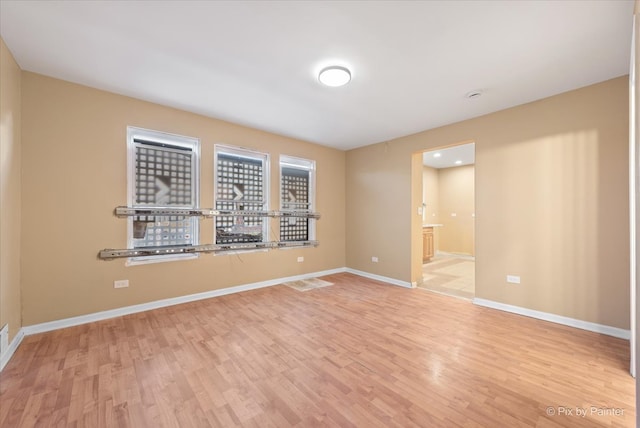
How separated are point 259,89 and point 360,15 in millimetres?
1489

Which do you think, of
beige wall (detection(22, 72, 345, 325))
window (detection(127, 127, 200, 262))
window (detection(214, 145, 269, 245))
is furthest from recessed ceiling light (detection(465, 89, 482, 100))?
window (detection(127, 127, 200, 262))

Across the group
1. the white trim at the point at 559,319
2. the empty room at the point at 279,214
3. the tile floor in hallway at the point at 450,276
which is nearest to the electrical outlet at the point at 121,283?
the empty room at the point at 279,214

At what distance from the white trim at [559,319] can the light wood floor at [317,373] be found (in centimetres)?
14

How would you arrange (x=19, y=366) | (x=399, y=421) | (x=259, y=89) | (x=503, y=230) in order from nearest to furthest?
(x=399, y=421), (x=19, y=366), (x=259, y=89), (x=503, y=230)

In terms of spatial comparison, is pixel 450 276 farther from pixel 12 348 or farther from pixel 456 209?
pixel 12 348

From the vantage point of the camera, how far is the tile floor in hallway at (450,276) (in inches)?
169

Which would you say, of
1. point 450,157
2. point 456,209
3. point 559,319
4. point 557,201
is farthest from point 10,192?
point 456,209

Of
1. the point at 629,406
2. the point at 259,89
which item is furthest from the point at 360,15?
the point at 629,406

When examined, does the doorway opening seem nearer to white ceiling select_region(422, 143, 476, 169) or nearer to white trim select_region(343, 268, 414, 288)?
white ceiling select_region(422, 143, 476, 169)

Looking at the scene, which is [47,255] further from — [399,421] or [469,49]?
[469,49]

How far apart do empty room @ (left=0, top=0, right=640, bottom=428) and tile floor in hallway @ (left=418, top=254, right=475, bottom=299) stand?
0.96ft

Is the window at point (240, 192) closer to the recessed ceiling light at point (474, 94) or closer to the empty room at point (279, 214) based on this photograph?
the empty room at point (279, 214)

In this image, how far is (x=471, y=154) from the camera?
20.6 ft

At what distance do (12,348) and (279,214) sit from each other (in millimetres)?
3354
